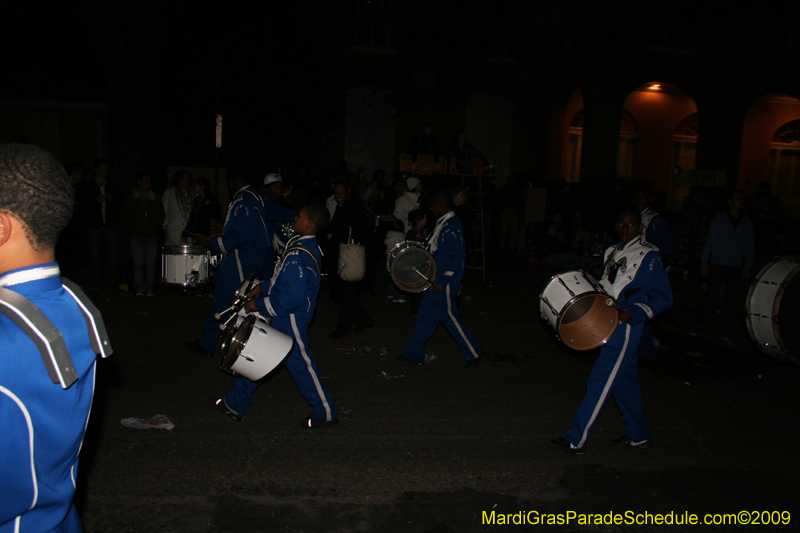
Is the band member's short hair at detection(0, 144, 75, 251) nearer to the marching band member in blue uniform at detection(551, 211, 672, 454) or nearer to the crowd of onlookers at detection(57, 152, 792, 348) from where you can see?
the marching band member in blue uniform at detection(551, 211, 672, 454)

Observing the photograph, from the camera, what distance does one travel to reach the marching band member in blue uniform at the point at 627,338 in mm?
4652

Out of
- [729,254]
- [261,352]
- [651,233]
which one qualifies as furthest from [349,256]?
[729,254]

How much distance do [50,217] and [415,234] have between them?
24.7 feet

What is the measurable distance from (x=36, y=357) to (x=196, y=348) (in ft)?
18.8

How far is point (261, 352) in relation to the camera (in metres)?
4.58

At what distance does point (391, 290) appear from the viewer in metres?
10.5

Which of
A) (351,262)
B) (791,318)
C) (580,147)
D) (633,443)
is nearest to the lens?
(633,443)

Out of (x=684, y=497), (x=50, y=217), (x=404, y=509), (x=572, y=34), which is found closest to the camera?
(x=50, y=217)

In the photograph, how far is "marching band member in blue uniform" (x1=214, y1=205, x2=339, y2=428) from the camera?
4754mm

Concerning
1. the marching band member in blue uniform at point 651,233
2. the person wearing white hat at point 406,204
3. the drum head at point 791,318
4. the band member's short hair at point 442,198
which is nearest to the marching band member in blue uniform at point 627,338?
the drum head at point 791,318

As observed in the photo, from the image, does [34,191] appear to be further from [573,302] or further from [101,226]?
[101,226]

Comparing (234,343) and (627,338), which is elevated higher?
(627,338)

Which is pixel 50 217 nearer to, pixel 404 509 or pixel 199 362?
pixel 404 509

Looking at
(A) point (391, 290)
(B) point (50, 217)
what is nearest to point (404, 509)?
(B) point (50, 217)
